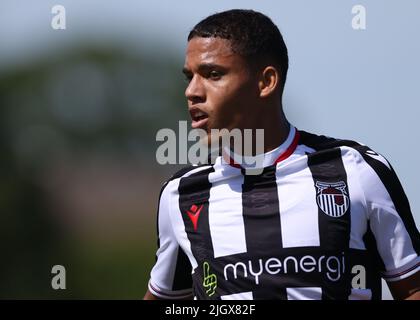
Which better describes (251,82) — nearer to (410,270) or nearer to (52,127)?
(410,270)

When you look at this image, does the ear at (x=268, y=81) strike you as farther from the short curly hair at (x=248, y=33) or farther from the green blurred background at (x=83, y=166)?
the green blurred background at (x=83, y=166)

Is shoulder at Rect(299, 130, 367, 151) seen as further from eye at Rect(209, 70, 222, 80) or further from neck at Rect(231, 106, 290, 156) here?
eye at Rect(209, 70, 222, 80)

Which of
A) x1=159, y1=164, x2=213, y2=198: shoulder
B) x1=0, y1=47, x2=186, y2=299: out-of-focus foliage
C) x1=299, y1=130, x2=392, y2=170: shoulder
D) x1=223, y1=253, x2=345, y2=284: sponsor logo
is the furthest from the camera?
x1=0, y1=47, x2=186, y2=299: out-of-focus foliage

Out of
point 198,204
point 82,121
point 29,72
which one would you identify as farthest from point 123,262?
point 198,204

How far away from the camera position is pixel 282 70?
5.61 m

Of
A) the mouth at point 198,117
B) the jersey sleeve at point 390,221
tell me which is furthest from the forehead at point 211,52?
the jersey sleeve at point 390,221

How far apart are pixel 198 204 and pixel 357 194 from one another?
2.69 feet

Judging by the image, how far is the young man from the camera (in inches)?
203

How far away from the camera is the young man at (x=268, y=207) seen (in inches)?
203

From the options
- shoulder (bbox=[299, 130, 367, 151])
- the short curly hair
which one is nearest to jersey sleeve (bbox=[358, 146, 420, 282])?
shoulder (bbox=[299, 130, 367, 151])

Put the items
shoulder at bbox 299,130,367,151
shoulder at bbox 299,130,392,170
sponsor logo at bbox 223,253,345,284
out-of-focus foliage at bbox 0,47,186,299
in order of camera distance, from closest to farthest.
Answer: sponsor logo at bbox 223,253,345,284, shoulder at bbox 299,130,392,170, shoulder at bbox 299,130,367,151, out-of-focus foliage at bbox 0,47,186,299

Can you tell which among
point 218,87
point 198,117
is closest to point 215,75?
point 218,87

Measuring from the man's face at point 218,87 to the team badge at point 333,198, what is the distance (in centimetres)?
50

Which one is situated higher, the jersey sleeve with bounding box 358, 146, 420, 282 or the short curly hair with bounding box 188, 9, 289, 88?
the short curly hair with bounding box 188, 9, 289, 88
